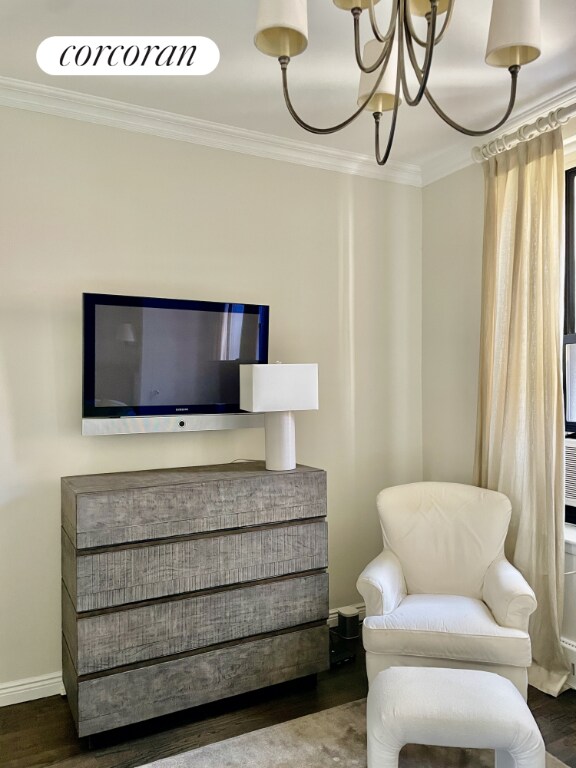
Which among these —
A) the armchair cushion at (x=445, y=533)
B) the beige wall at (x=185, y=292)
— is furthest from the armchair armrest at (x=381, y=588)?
the beige wall at (x=185, y=292)

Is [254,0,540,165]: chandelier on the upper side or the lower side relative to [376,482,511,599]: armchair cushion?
upper

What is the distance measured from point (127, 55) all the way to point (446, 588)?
108 inches

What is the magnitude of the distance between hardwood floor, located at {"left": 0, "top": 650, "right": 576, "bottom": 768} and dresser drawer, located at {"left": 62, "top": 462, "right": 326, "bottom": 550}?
0.79 meters

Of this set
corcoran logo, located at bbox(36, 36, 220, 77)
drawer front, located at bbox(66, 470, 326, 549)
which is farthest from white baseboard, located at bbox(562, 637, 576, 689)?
corcoran logo, located at bbox(36, 36, 220, 77)

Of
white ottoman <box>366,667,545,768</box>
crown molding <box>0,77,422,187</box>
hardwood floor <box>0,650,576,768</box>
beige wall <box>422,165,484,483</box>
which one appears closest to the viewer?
white ottoman <box>366,667,545,768</box>

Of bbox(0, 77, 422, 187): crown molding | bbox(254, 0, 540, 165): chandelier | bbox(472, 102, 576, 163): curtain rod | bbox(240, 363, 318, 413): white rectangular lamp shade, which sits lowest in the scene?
bbox(240, 363, 318, 413): white rectangular lamp shade

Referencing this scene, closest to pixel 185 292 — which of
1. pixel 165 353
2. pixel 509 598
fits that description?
pixel 165 353

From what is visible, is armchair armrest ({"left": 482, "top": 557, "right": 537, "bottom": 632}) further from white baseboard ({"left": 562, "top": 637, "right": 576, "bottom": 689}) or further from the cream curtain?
white baseboard ({"left": 562, "top": 637, "right": 576, "bottom": 689})

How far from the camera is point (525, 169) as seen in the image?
2920 mm

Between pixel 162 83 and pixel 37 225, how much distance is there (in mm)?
843

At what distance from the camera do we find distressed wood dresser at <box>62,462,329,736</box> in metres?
2.38

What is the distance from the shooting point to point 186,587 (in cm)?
256

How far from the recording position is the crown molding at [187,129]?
105 inches

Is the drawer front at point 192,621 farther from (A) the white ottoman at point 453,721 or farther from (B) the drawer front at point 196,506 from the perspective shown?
(A) the white ottoman at point 453,721
